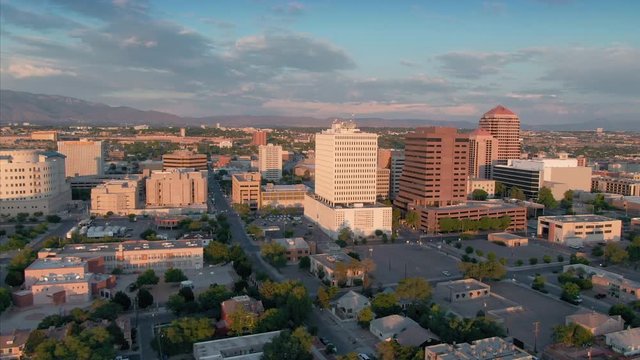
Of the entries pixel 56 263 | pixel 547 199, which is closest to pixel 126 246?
pixel 56 263

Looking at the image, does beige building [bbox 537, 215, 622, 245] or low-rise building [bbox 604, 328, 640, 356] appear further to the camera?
beige building [bbox 537, 215, 622, 245]

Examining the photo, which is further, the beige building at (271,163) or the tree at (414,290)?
the beige building at (271,163)

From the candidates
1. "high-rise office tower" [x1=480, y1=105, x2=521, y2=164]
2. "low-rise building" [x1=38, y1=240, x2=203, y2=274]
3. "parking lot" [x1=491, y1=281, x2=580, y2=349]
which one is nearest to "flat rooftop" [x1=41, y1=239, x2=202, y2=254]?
"low-rise building" [x1=38, y1=240, x2=203, y2=274]

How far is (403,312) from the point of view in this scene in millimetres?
32219

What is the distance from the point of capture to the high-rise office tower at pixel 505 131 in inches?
4006

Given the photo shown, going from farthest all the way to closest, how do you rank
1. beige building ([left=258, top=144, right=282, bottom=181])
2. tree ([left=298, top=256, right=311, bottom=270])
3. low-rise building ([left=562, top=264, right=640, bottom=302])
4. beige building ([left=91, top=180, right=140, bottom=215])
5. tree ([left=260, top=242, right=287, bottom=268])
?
beige building ([left=258, top=144, right=282, bottom=181]) < beige building ([left=91, top=180, right=140, bottom=215]) < tree ([left=260, top=242, right=287, bottom=268]) < tree ([left=298, top=256, right=311, bottom=270]) < low-rise building ([left=562, top=264, right=640, bottom=302])

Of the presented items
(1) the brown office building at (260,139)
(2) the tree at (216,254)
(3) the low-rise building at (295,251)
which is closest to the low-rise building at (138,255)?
(2) the tree at (216,254)

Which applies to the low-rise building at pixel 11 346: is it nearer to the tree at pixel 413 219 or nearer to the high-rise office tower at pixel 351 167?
the high-rise office tower at pixel 351 167

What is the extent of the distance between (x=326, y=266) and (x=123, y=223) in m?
32.1

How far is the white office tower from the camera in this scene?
180 feet

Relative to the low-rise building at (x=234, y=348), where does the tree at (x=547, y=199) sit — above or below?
above

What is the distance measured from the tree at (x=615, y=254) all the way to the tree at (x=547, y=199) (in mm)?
27705

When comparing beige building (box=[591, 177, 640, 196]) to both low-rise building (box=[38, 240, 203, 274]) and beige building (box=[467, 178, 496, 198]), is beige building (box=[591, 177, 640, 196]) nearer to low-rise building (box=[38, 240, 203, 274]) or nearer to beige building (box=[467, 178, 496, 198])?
beige building (box=[467, 178, 496, 198])

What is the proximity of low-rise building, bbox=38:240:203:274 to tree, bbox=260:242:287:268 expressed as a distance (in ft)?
17.0
